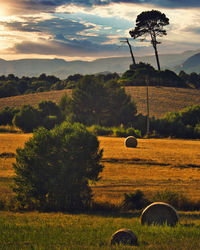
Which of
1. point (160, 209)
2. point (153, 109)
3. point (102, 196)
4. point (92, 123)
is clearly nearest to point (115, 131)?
point (92, 123)

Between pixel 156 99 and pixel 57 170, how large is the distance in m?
80.2

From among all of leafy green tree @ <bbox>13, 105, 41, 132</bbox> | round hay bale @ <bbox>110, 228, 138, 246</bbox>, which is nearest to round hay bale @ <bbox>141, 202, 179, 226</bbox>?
round hay bale @ <bbox>110, 228, 138, 246</bbox>

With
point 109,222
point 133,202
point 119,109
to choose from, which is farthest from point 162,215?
point 119,109

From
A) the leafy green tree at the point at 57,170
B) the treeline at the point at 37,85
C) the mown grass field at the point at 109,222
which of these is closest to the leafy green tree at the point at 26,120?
the mown grass field at the point at 109,222

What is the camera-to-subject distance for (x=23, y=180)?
20859 millimetres

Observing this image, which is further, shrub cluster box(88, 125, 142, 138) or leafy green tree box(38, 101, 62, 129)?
leafy green tree box(38, 101, 62, 129)

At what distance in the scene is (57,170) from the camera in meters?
21.0

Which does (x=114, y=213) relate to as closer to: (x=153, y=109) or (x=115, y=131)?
(x=115, y=131)

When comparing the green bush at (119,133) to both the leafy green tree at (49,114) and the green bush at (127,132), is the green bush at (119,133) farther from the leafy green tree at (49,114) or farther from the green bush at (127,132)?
the leafy green tree at (49,114)

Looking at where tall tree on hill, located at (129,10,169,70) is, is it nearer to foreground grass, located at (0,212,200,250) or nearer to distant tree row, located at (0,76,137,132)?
distant tree row, located at (0,76,137,132)

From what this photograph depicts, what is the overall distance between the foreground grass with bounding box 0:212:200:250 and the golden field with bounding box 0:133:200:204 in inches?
223

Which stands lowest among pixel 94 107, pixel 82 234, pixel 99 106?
pixel 82 234

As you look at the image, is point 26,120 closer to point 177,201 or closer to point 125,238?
point 177,201

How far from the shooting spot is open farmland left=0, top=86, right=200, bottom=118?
307 ft
